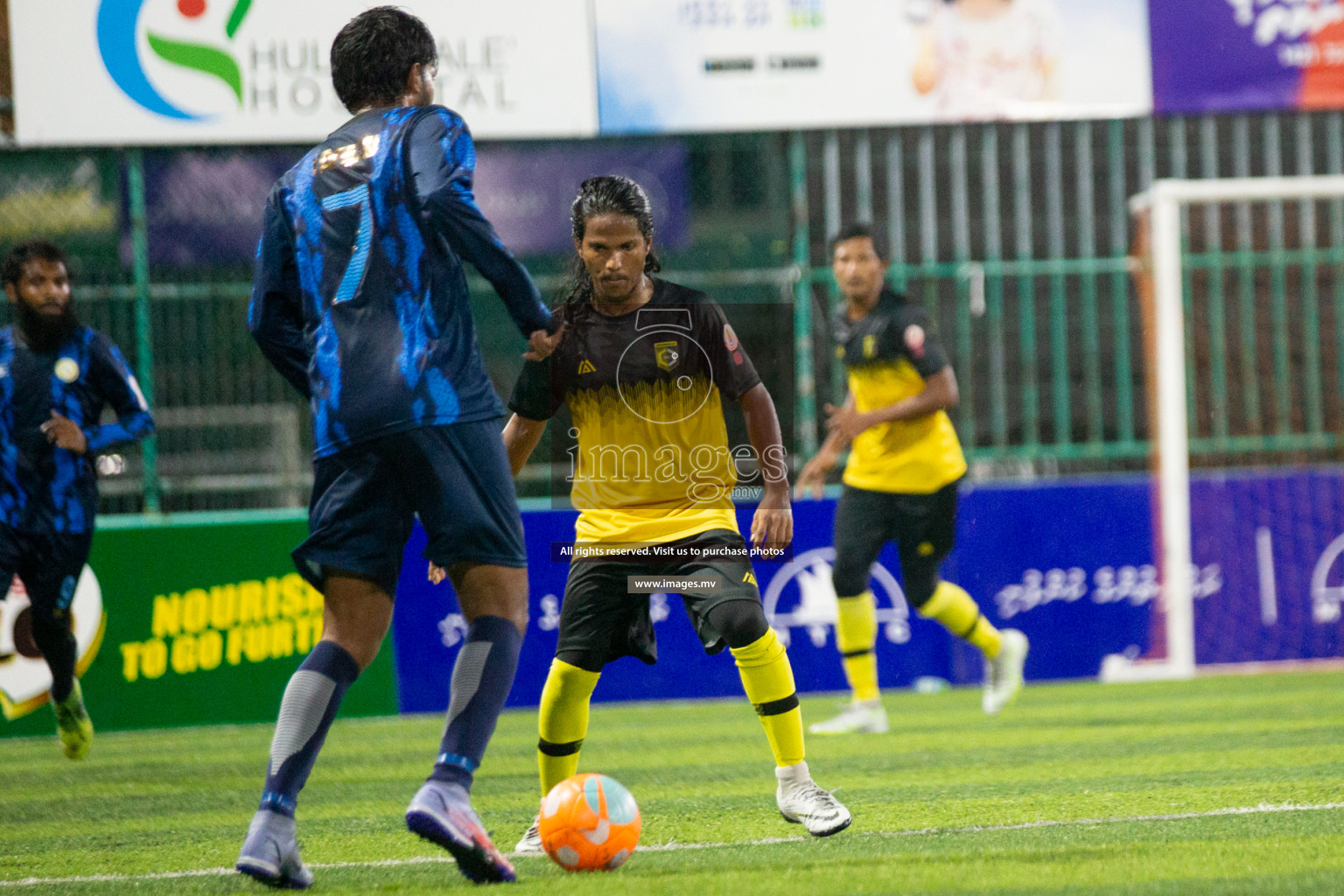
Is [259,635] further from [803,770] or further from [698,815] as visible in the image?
[803,770]

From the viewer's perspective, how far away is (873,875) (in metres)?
3.65

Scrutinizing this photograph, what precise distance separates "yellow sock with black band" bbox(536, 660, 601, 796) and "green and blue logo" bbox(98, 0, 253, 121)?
234 inches

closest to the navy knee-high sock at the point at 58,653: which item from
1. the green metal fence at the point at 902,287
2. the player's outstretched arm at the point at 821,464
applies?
the green metal fence at the point at 902,287

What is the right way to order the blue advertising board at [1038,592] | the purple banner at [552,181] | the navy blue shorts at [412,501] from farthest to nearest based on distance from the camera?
the purple banner at [552,181] → the blue advertising board at [1038,592] → the navy blue shorts at [412,501]

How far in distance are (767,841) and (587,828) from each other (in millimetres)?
709

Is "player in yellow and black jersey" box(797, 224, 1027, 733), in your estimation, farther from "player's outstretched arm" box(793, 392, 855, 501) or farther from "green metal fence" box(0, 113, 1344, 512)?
"green metal fence" box(0, 113, 1344, 512)

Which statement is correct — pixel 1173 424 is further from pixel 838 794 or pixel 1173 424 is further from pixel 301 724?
pixel 301 724

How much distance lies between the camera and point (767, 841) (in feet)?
14.0

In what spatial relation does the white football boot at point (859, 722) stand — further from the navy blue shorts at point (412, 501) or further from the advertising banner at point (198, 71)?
the advertising banner at point (198, 71)

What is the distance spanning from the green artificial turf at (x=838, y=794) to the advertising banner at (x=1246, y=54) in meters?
3.55

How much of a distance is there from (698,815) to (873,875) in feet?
4.13

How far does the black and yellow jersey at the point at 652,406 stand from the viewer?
13.7ft

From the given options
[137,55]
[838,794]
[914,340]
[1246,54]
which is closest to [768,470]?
[838,794]

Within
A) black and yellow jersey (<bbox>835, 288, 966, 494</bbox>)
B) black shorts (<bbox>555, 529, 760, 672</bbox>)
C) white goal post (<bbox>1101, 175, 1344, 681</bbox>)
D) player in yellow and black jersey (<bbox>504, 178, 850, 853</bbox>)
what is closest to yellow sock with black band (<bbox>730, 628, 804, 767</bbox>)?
player in yellow and black jersey (<bbox>504, 178, 850, 853</bbox>)
